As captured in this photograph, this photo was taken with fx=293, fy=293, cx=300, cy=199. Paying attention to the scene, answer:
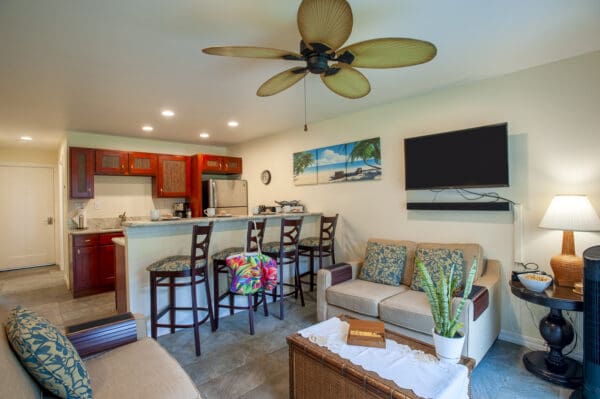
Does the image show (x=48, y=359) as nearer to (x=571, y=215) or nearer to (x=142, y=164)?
(x=571, y=215)

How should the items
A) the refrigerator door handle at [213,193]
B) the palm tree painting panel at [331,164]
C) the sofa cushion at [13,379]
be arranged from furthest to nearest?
the refrigerator door handle at [213,193], the palm tree painting panel at [331,164], the sofa cushion at [13,379]

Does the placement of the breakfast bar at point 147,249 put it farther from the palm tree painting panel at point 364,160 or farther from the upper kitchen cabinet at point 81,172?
the upper kitchen cabinet at point 81,172

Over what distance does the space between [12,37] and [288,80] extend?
1.87 meters

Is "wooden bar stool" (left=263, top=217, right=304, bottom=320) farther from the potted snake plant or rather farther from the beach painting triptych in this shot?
the potted snake plant

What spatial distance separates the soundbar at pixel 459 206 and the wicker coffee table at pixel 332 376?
167 cm

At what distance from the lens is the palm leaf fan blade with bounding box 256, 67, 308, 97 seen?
190cm

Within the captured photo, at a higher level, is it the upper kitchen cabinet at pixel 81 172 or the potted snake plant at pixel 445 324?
the upper kitchen cabinet at pixel 81 172

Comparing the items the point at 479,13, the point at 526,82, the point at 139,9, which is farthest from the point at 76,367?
the point at 526,82

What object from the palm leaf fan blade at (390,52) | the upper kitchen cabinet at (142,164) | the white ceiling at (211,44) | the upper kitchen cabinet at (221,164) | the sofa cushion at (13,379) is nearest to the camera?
the sofa cushion at (13,379)

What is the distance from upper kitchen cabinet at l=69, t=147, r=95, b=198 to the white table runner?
14.8ft

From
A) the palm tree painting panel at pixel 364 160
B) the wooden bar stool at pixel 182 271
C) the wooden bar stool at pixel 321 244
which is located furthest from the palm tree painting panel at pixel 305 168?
the wooden bar stool at pixel 182 271

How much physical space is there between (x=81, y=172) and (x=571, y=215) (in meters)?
5.99

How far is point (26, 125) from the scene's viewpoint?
414 centimetres

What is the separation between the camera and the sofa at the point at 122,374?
103 centimetres
